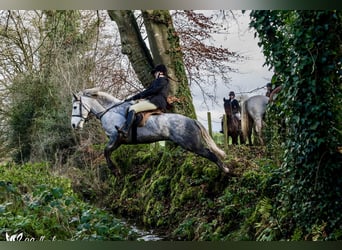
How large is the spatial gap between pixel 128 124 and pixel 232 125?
883 millimetres

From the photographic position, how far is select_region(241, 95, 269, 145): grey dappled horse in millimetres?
4258

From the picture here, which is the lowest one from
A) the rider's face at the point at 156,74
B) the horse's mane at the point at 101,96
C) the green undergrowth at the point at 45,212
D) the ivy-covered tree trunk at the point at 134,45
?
the green undergrowth at the point at 45,212

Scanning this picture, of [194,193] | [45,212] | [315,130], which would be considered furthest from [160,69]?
[45,212]

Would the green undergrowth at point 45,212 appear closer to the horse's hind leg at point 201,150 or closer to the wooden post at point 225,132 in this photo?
the horse's hind leg at point 201,150

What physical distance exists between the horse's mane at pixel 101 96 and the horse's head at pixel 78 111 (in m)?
0.08

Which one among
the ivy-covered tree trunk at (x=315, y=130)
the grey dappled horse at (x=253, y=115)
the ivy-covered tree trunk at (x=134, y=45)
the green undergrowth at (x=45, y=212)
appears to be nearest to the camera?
the ivy-covered tree trunk at (x=315, y=130)

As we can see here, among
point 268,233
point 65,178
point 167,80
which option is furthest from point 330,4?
point 65,178

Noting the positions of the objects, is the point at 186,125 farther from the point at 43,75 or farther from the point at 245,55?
the point at 43,75

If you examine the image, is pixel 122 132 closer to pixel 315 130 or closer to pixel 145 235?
pixel 145 235

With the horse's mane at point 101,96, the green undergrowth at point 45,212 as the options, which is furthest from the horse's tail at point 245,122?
the green undergrowth at point 45,212

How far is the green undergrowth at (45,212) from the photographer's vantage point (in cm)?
415

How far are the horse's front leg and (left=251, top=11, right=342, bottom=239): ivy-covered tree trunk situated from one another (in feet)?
4.65

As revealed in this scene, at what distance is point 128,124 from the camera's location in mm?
4355

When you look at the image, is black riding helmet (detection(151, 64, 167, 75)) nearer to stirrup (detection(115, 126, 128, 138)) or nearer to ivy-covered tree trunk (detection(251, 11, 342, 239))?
stirrup (detection(115, 126, 128, 138))
